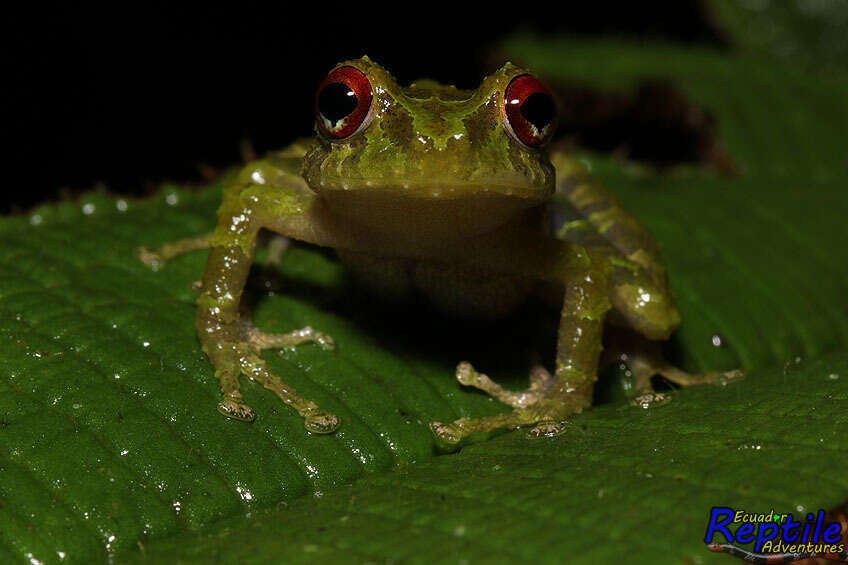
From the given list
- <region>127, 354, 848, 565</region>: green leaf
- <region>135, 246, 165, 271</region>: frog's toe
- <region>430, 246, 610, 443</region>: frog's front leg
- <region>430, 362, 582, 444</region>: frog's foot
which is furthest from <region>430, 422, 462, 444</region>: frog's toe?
<region>135, 246, 165, 271</region>: frog's toe

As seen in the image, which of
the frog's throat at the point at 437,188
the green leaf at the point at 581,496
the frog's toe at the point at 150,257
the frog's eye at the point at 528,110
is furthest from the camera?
the frog's toe at the point at 150,257

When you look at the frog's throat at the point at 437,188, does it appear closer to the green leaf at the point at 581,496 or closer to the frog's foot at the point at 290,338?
the frog's foot at the point at 290,338

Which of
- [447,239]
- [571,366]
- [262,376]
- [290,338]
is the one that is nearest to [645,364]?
[571,366]

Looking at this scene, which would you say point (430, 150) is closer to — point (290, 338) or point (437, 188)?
point (437, 188)

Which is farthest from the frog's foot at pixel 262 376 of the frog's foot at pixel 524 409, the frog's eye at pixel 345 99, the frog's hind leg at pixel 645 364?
the frog's hind leg at pixel 645 364

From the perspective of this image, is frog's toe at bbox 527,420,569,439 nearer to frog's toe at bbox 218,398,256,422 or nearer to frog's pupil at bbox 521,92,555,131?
frog's toe at bbox 218,398,256,422

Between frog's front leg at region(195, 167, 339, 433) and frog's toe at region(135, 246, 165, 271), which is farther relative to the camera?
frog's toe at region(135, 246, 165, 271)
